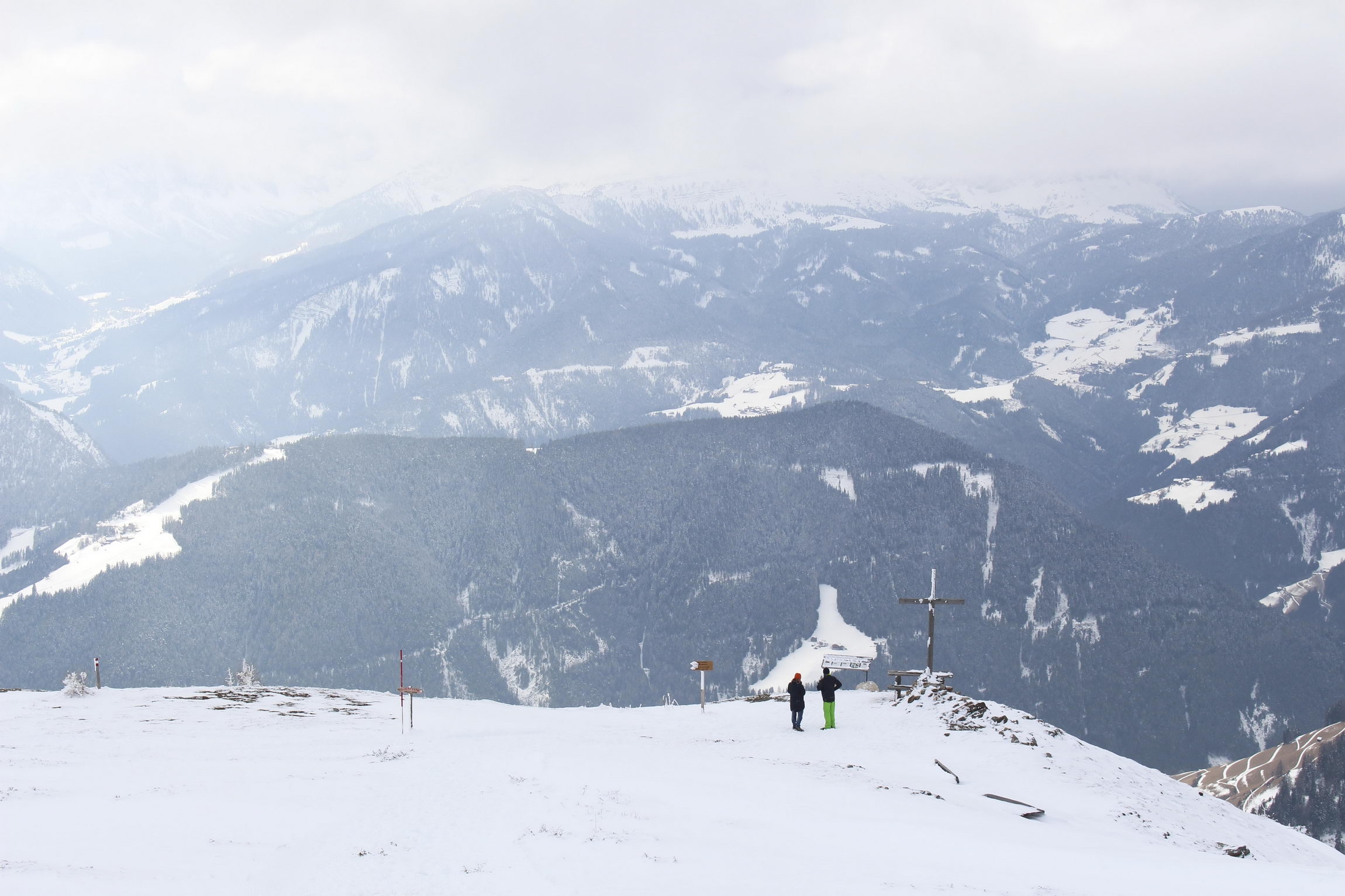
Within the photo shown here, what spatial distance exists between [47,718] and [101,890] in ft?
97.0

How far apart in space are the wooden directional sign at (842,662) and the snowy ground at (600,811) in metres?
3.93

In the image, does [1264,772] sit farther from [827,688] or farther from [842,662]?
[827,688]

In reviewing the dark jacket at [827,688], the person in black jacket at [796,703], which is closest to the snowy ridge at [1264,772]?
the dark jacket at [827,688]

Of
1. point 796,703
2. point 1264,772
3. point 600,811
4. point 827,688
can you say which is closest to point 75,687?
point 600,811

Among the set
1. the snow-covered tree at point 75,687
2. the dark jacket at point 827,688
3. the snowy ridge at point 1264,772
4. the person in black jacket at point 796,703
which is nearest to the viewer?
the person in black jacket at point 796,703

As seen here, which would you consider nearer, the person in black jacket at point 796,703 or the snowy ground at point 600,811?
the snowy ground at point 600,811

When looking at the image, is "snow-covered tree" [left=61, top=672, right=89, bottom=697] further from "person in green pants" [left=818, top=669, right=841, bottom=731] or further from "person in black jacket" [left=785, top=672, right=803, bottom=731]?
"person in green pants" [left=818, top=669, right=841, bottom=731]

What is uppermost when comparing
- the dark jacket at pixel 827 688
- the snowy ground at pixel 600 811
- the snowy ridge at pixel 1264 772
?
the dark jacket at pixel 827 688

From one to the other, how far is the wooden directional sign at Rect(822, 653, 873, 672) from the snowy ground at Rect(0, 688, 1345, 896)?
3927 millimetres

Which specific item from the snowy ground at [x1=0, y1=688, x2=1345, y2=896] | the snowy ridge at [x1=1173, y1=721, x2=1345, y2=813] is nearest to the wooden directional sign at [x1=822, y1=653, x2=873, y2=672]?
the snowy ground at [x1=0, y1=688, x2=1345, y2=896]

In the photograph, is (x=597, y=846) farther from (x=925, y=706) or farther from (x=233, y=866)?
(x=925, y=706)

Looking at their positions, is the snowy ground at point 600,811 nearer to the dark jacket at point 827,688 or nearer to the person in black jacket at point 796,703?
the person in black jacket at point 796,703

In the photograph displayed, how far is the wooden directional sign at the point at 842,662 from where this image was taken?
53.2 metres

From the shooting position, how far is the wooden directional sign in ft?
174
